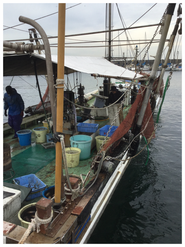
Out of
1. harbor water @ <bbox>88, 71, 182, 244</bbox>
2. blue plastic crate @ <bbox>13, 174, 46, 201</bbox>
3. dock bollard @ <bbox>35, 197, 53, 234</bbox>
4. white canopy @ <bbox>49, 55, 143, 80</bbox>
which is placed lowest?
harbor water @ <bbox>88, 71, 182, 244</bbox>

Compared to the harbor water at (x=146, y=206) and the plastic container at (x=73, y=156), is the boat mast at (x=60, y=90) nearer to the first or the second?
the plastic container at (x=73, y=156)

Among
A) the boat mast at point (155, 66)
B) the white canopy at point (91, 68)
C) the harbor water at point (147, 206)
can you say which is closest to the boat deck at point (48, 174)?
the harbor water at point (147, 206)

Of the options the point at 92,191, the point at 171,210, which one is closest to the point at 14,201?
the point at 92,191

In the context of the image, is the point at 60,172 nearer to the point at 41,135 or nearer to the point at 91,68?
the point at 41,135

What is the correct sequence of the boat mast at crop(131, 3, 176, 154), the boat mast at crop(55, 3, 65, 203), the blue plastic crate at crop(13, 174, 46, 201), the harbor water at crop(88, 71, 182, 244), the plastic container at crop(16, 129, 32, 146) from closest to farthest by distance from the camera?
the boat mast at crop(55, 3, 65, 203) → the blue plastic crate at crop(13, 174, 46, 201) → the boat mast at crop(131, 3, 176, 154) → the harbor water at crop(88, 71, 182, 244) → the plastic container at crop(16, 129, 32, 146)

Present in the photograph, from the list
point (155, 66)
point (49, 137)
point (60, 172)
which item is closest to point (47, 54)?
point (60, 172)

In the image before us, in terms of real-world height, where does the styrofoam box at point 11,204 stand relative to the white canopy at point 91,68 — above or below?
below

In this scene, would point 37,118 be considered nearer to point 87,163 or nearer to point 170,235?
point 87,163

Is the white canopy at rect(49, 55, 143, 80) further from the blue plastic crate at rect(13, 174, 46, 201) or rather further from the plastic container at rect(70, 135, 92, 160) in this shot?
the blue plastic crate at rect(13, 174, 46, 201)

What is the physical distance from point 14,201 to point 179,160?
806 cm

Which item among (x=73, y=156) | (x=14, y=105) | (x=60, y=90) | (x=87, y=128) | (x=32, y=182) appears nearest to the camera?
(x=60, y=90)

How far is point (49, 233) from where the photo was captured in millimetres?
2338

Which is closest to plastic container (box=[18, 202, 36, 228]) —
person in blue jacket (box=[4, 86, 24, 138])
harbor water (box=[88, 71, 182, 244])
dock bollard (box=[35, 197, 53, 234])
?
dock bollard (box=[35, 197, 53, 234])

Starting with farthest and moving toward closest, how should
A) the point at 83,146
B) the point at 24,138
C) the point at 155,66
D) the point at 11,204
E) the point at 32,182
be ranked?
the point at 24,138 < the point at 83,146 < the point at 155,66 < the point at 32,182 < the point at 11,204
